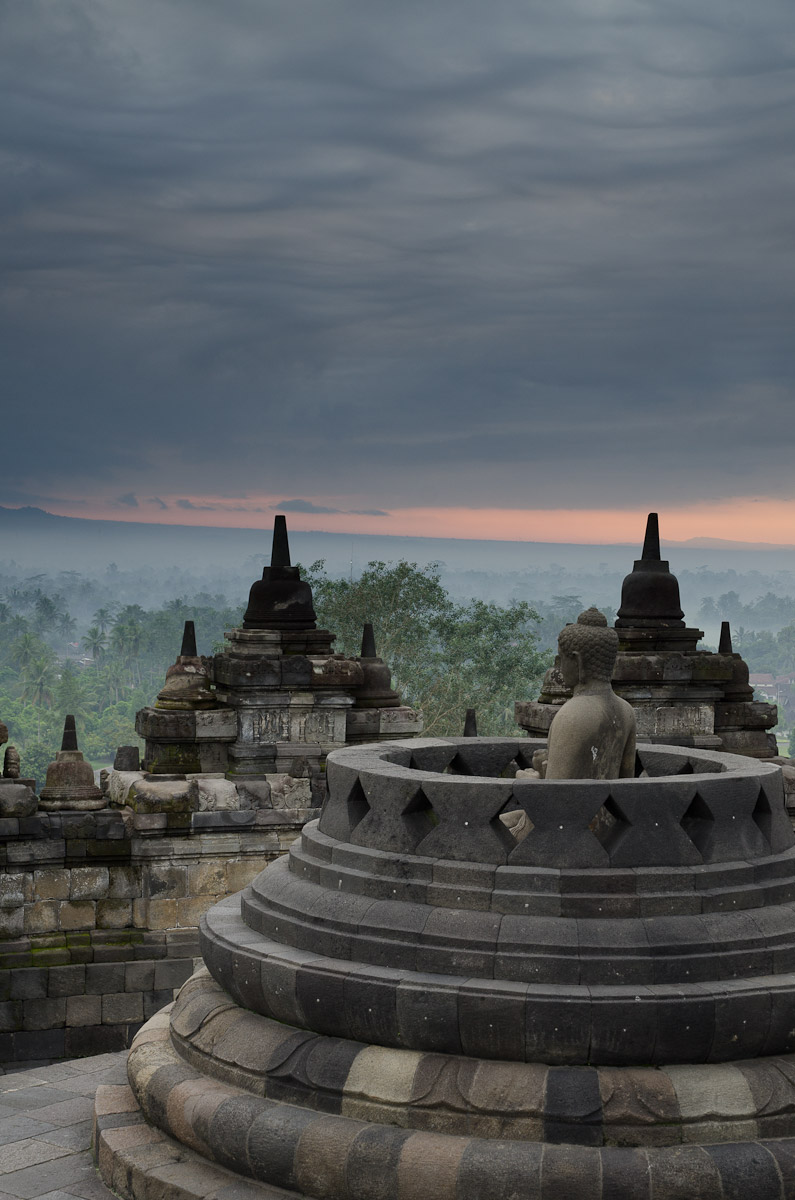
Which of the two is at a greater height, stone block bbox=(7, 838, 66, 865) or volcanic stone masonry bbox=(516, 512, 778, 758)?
volcanic stone masonry bbox=(516, 512, 778, 758)

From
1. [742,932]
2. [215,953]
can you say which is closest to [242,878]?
[215,953]

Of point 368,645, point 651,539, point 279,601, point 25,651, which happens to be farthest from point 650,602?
point 25,651

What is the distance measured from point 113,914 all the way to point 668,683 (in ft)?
19.7

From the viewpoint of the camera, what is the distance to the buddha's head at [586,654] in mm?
7328

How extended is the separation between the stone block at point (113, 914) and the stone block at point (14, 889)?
61 cm

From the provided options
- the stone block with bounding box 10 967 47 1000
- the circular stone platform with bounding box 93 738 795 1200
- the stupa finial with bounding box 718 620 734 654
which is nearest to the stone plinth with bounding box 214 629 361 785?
the stone block with bounding box 10 967 47 1000

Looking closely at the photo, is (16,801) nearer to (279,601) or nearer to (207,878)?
(207,878)

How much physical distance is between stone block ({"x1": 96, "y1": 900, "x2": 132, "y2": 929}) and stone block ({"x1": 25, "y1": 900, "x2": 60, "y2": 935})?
35cm

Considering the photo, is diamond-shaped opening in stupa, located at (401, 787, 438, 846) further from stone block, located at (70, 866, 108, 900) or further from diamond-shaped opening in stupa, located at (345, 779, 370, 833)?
stone block, located at (70, 866, 108, 900)

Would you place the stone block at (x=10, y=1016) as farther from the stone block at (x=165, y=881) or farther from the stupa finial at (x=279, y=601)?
the stupa finial at (x=279, y=601)

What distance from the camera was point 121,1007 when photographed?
34.7ft

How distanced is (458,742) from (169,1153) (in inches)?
125

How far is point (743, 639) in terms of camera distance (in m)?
145

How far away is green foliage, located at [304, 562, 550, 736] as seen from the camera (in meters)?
38.6
